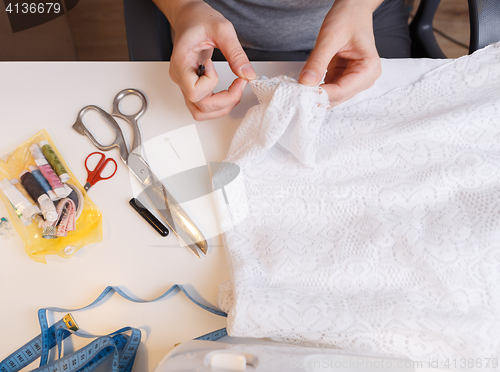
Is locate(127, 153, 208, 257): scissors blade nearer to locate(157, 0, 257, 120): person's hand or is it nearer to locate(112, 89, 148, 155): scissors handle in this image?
locate(112, 89, 148, 155): scissors handle

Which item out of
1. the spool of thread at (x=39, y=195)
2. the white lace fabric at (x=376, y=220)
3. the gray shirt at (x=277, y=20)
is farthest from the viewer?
the gray shirt at (x=277, y=20)

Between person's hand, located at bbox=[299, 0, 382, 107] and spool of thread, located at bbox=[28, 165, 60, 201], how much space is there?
18.6 inches

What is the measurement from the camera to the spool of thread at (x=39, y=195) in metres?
0.56

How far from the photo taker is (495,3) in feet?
2.00

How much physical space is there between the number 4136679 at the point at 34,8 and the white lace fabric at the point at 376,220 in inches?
44.7

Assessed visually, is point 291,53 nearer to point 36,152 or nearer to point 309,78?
point 309,78

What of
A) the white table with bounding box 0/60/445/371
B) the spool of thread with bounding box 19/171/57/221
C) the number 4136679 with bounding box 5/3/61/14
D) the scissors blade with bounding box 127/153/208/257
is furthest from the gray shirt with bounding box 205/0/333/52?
the number 4136679 with bounding box 5/3/61/14

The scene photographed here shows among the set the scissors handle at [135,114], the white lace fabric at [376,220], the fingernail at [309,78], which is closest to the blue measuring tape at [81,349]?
the white lace fabric at [376,220]

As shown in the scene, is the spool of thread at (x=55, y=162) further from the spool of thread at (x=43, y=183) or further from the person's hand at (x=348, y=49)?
the person's hand at (x=348, y=49)

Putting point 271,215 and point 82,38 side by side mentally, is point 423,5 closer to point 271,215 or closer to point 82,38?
point 271,215

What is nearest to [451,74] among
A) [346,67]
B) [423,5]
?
[346,67]

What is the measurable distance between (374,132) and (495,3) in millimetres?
353

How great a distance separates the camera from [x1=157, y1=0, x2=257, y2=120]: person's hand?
0.52 meters

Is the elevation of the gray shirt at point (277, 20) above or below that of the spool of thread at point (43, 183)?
above
